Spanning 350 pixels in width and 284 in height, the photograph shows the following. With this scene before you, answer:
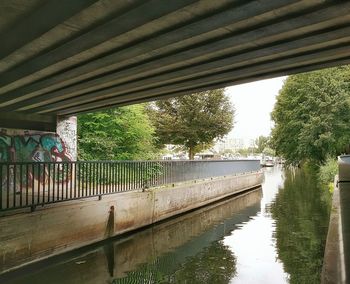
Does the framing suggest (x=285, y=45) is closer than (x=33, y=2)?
No

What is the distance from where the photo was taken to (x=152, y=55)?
851cm

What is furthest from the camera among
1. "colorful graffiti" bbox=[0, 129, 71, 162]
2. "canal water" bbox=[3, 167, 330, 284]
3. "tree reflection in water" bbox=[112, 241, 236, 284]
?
"colorful graffiti" bbox=[0, 129, 71, 162]

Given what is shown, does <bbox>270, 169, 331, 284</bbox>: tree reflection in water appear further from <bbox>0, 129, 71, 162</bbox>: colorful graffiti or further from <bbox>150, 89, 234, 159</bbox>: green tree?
<bbox>150, 89, 234, 159</bbox>: green tree

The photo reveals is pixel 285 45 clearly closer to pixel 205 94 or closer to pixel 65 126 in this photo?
pixel 65 126

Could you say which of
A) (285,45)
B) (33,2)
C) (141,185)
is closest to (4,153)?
(141,185)

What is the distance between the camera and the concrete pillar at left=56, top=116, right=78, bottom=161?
1825 cm

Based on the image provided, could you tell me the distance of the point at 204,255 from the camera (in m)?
10.5

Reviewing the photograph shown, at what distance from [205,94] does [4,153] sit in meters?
21.4

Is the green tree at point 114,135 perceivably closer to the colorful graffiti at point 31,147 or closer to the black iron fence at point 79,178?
the colorful graffiti at point 31,147

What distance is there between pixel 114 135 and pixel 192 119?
1384cm

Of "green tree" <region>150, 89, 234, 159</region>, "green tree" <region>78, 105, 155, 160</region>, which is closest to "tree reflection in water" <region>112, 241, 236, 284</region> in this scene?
"green tree" <region>78, 105, 155, 160</region>

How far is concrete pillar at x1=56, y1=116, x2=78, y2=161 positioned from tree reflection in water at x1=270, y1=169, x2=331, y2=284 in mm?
9776

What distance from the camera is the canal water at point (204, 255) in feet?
28.1

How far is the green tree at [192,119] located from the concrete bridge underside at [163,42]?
2144 centimetres
